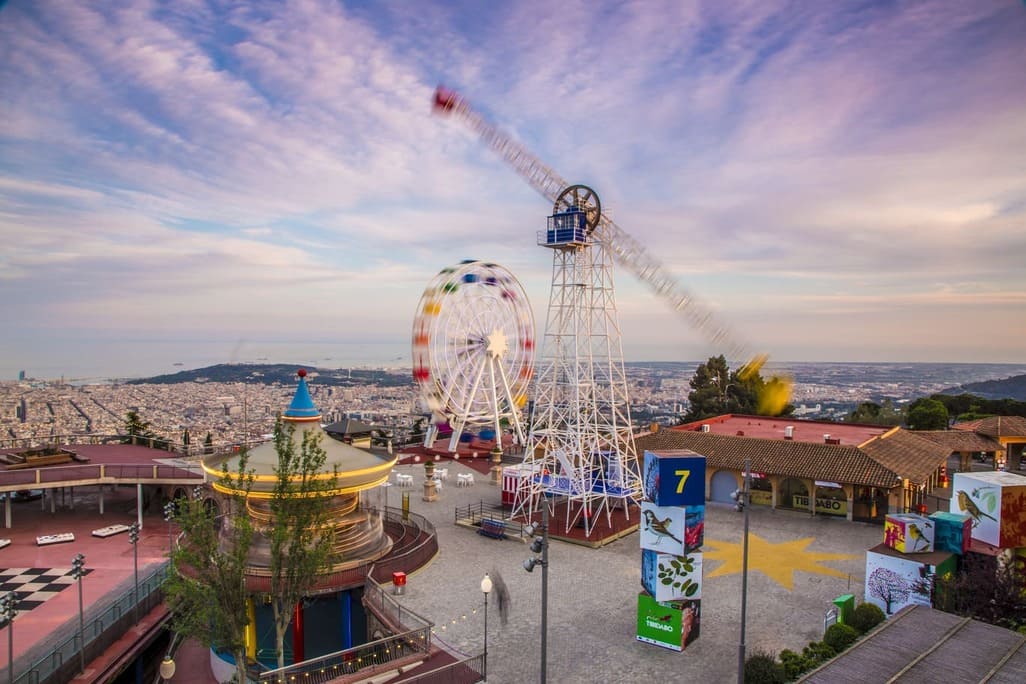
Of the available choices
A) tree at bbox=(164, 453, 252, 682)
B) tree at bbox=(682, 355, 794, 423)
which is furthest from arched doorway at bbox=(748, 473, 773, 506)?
tree at bbox=(164, 453, 252, 682)

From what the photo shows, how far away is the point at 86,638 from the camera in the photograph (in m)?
17.9

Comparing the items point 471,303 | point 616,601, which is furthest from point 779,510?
point 471,303

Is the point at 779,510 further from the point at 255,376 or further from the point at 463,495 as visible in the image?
the point at 255,376

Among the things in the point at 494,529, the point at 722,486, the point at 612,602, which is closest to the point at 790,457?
the point at 722,486

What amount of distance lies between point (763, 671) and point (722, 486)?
1971 cm

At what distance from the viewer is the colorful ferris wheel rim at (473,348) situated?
43.6 m

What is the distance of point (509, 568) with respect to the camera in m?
23.9

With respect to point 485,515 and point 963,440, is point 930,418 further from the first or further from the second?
point 485,515

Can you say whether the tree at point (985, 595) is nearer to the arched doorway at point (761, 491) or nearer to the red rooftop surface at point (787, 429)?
Answer: the arched doorway at point (761, 491)

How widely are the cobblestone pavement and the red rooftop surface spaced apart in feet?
28.5

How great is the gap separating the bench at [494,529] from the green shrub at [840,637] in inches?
541

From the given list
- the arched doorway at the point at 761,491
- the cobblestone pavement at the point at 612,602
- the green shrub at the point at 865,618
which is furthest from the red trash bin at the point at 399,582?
the arched doorway at the point at 761,491

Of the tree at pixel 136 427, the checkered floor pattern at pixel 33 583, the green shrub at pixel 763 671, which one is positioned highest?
the tree at pixel 136 427

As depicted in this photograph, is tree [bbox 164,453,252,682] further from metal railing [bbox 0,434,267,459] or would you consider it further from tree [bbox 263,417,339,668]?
metal railing [bbox 0,434,267,459]
